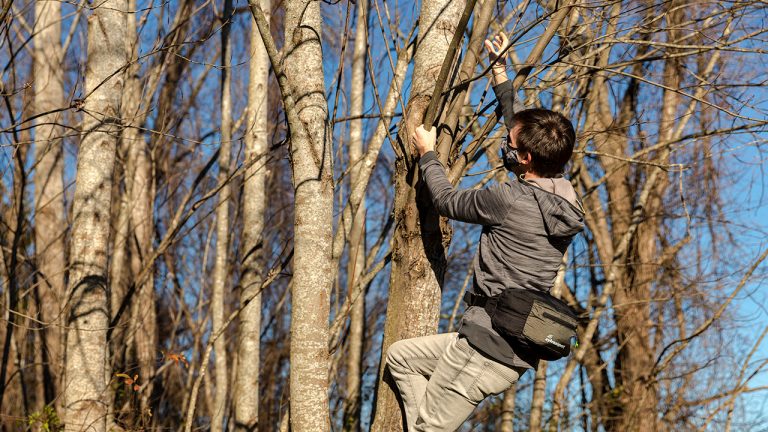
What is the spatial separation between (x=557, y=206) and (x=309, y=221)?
116cm

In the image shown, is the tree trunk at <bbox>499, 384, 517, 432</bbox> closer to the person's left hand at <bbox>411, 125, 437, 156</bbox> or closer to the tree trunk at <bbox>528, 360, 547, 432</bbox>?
the tree trunk at <bbox>528, 360, 547, 432</bbox>

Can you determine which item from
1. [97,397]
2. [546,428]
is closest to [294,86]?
[97,397]

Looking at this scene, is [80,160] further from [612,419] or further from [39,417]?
[612,419]

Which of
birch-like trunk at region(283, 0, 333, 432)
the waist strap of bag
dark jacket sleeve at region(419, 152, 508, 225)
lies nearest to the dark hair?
dark jacket sleeve at region(419, 152, 508, 225)

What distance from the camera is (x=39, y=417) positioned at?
6.85 meters

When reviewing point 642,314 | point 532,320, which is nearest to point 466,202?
point 532,320

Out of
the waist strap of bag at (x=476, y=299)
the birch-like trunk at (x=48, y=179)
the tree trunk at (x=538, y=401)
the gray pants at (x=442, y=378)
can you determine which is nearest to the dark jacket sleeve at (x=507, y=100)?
the waist strap of bag at (x=476, y=299)

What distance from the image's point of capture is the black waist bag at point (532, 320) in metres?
2.97

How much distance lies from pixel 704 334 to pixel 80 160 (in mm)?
7717

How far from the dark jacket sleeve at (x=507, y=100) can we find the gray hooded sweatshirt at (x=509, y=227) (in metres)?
0.46

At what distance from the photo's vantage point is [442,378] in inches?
122

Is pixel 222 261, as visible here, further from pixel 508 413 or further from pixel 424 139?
pixel 424 139

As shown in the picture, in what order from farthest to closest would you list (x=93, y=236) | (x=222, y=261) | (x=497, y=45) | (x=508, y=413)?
1. (x=508, y=413)
2. (x=222, y=261)
3. (x=93, y=236)
4. (x=497, y=45)

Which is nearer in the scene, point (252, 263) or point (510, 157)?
point (510, 157)
